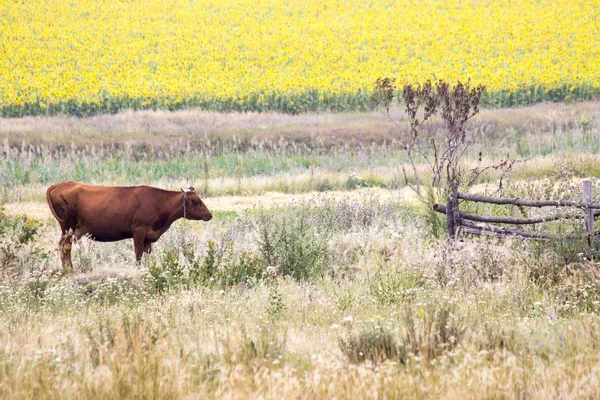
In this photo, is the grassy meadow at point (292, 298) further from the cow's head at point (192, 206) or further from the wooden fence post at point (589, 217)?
the cow's head at point (192, 206)

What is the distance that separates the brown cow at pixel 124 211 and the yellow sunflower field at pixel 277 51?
16033 millimetres

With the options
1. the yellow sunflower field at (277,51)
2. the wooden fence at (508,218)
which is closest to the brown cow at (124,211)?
the wooden fence at (508,218)

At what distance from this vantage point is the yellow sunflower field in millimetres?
27812

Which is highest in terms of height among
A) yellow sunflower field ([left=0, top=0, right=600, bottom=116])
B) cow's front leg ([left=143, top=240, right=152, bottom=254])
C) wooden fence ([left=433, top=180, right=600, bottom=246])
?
yellow sunflower field ([left=0, top=0, right=600, bottom=116])

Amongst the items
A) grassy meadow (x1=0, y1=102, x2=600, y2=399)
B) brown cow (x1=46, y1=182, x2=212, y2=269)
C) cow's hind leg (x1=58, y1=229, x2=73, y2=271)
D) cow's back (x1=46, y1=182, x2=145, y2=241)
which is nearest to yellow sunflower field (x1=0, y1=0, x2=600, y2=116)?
grassy meadow (x1=0, y1=102, x2=600, y2=399)

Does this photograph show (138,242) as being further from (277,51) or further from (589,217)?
(277,51)

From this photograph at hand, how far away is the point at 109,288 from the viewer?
8.18 m

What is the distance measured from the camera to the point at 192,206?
10.1 metres

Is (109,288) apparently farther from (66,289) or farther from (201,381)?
(201,381)

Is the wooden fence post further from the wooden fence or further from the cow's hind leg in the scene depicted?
the cow's hind leg

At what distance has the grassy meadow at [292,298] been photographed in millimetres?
4551

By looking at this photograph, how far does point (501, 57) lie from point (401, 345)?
29.9 m

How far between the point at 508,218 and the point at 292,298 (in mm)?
3335

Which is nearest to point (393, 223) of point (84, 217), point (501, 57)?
point (84, 217)
